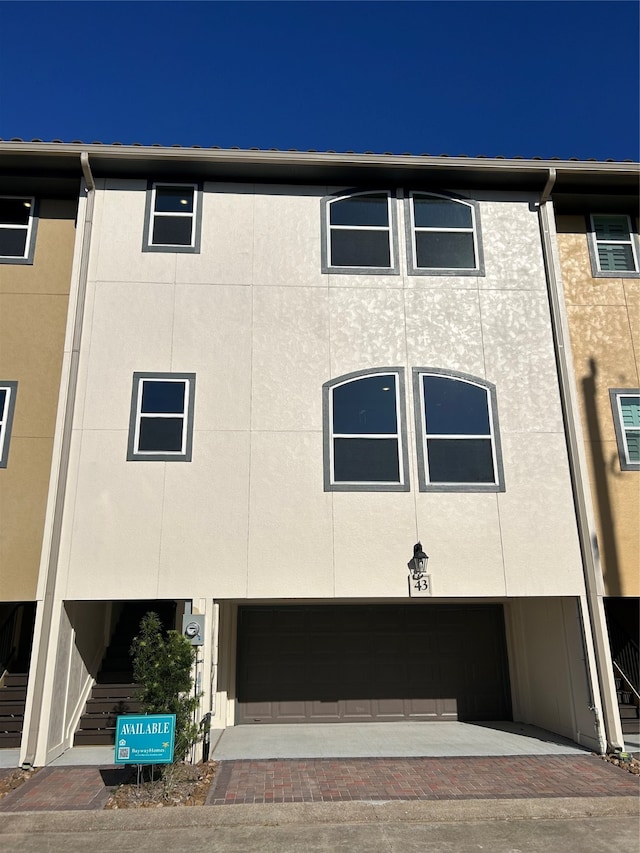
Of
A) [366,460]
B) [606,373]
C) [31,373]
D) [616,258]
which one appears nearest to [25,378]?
[31,373]

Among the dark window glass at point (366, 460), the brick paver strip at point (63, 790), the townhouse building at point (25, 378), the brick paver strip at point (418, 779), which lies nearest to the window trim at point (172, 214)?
the townhouse building at point (25, 378)

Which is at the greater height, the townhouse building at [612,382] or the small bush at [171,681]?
the townhouse building at [612,382]

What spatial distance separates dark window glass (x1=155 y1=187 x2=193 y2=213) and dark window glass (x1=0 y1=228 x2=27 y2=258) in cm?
227

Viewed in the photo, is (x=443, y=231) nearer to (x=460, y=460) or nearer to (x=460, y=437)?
(x=460, y=437)

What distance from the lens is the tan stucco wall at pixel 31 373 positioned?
7984mm

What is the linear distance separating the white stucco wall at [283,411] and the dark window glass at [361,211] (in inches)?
13.6

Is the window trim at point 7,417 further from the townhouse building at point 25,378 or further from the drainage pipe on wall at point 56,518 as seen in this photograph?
the drainage pipe on wall at point 56,518

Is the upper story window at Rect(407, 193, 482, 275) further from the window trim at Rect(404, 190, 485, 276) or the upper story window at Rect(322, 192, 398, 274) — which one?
the upper story window at Rect(322, 192, 398, 274)

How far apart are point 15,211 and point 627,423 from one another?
1073 cm

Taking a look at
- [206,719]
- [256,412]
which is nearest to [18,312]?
[256,412]

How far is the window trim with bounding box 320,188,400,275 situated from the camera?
9.48 m

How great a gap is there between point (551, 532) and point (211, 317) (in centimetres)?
624

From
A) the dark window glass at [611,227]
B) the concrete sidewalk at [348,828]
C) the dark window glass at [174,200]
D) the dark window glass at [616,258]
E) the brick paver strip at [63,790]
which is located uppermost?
the dark window glass at [174,200]

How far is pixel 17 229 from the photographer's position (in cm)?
939
